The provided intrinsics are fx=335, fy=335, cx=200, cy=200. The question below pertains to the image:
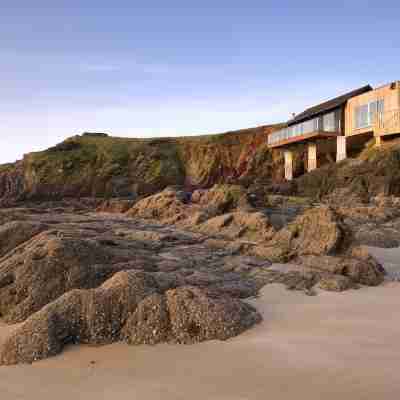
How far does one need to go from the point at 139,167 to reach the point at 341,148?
23904 millimetres

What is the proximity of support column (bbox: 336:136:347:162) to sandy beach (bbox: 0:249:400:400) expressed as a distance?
28130mm

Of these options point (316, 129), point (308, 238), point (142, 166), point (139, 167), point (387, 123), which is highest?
point (316, 129)

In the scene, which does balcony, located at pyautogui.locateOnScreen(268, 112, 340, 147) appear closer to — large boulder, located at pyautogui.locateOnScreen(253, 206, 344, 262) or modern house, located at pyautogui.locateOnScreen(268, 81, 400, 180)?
modern house, located at pyautogui.locateOnScreen(268, 81, 400, 180)

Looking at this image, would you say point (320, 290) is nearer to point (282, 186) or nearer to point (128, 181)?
point (282, 186)

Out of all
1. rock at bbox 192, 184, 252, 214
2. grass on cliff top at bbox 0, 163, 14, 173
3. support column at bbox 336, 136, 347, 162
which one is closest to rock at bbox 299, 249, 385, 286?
rock at bbox 192, 184, 252, 214

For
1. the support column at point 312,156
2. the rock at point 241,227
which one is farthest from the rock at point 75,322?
the support column at point 312,156

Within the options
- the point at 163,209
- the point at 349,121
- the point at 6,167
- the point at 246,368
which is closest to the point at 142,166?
the point at 6,167

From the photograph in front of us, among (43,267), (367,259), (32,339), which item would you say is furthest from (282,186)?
(32,339)

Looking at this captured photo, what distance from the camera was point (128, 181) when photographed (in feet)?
136

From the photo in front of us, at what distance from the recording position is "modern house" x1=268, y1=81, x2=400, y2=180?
1048 inches

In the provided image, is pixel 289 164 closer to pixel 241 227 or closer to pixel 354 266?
pixel 241 227

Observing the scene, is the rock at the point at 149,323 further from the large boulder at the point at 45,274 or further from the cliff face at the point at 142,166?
the cliff face at the point at 142,166

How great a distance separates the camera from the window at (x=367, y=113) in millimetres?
27798

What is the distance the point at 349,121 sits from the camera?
3052 centimetres
